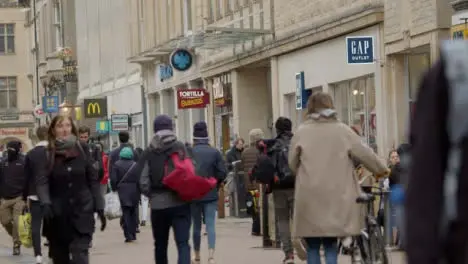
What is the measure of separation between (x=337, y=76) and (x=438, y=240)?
25.5 metres

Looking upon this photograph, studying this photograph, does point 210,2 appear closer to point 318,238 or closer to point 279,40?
point 279,40

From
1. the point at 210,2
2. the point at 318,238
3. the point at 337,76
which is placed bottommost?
the point at 318,238

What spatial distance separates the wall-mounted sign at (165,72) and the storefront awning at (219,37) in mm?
5412

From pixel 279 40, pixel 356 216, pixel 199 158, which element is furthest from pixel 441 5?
pixel 356 216

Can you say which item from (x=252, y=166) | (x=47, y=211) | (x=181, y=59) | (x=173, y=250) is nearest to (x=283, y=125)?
(x=47, y=211)

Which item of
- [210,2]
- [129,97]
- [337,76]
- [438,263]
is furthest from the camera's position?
[129,97]

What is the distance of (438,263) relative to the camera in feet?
10.8

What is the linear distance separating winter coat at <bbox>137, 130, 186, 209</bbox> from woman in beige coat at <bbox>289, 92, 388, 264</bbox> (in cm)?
209

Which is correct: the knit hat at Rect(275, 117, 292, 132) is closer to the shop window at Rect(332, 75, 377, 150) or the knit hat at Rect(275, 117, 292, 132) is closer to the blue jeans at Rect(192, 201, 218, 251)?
the blue jeans at Rect(192, 201, 218, 251)

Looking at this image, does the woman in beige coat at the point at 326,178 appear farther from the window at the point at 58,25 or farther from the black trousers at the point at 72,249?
the window at the point at 58,25

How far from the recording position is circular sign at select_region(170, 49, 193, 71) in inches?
1618

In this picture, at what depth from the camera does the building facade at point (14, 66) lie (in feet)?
292

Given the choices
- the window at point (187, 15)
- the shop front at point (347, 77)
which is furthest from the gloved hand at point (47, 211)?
the window at point (187, 15)

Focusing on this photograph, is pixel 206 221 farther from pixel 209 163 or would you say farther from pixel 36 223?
pixel 36 223
